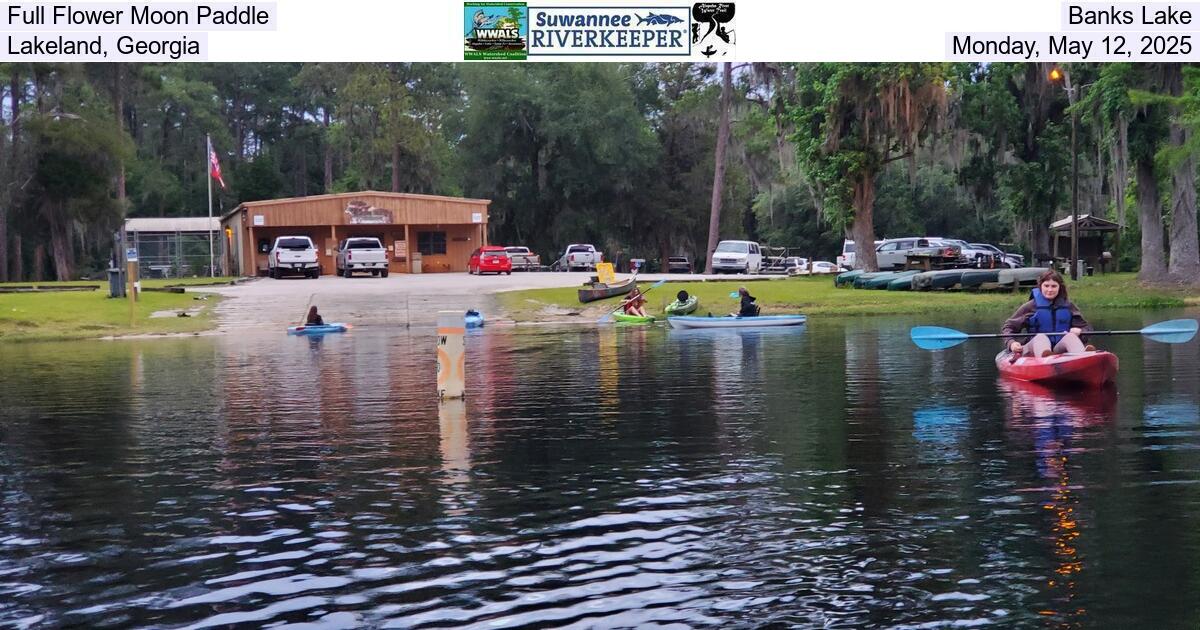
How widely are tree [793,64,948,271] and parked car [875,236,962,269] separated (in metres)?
4.33

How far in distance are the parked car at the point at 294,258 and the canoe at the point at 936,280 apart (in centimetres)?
2869

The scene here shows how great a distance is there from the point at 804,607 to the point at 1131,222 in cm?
7101

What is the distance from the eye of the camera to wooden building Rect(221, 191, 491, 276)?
7075cm

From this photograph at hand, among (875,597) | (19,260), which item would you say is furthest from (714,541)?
(19,260)

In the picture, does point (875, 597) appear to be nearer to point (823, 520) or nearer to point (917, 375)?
point (823, 520)

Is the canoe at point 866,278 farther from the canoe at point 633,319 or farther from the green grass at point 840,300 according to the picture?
the canoe at point 633,319

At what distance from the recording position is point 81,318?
41812mm

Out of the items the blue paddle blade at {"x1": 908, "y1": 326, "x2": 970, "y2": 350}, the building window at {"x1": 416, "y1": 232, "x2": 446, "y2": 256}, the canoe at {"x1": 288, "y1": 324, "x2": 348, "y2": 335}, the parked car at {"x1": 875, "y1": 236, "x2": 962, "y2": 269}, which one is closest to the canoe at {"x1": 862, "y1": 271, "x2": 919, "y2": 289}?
the parked car at {"x1": 875, "y1": 236, "x2": 962, "y2": 269}

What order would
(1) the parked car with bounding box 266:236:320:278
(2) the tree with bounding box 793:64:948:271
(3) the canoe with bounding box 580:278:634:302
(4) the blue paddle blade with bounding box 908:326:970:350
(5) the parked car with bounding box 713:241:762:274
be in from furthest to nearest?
(5) the parked car with bounding box 713:241:762:274 < (1) the parked car with bounding box 266:236:320:278 < (2) the tree with bounding box 793:64:948:271 < (3) the canoe with bounding box 580:278:634:302 < (4) the blue paddle blade with bounding box 908:326:970:350

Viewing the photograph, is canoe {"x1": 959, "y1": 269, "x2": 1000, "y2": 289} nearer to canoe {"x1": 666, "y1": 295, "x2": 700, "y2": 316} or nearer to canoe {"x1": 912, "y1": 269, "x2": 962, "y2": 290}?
canoe {"x1": 912, "y1": 269, "x2": 962, "y2": 290}

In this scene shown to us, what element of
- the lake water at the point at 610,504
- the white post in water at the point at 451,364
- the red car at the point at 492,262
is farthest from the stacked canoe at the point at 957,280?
the white post in water at the point at 451,364

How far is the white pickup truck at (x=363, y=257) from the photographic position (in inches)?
2530

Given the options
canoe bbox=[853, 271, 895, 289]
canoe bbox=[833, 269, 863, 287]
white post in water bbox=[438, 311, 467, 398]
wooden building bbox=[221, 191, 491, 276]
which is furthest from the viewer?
wooden building bbox=[221, 191, 491, 276]

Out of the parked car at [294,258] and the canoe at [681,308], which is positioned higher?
the parked car at [294,258]
